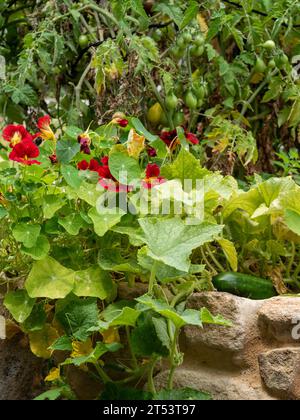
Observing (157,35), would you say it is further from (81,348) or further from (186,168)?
(81,348)

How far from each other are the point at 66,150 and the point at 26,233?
0.25 metres

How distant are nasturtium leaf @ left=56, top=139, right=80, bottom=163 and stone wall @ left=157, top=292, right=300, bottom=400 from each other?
1.39ft

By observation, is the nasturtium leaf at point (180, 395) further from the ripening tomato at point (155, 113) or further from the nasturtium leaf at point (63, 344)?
the ripening tomato at point (155, 113)

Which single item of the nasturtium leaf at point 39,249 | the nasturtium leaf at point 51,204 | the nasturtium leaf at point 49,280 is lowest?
the nasturtium leaf at point 49,280

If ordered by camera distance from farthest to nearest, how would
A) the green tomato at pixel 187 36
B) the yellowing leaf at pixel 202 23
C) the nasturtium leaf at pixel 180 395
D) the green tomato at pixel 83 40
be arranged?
the yellowing leaf at pixel 202 23 < the green tomato at pixel 83 40 < the green tomato at pixel 187 36 < the nasturtium leaf at pixel 180 395

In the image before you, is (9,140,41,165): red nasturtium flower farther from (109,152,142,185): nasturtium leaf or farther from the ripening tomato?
the ripening tomato

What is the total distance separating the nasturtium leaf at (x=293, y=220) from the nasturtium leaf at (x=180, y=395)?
1.49ft

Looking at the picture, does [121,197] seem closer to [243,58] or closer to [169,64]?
[169,64]

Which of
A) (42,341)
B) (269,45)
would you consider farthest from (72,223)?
(269,45)

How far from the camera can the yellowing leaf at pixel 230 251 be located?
1548mm

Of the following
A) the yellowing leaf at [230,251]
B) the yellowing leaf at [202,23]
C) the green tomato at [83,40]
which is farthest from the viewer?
the yellowing leaf at [202,23]

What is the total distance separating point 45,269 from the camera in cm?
145

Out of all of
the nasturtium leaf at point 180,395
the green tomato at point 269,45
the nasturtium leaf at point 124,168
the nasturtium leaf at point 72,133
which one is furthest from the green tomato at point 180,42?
the nasturtium leaf at point 180,395

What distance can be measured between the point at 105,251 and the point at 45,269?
0.14 metres
